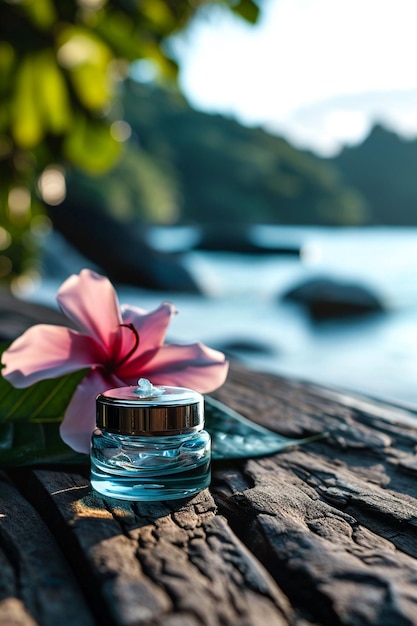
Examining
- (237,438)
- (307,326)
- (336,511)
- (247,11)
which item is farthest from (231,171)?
(336,511)

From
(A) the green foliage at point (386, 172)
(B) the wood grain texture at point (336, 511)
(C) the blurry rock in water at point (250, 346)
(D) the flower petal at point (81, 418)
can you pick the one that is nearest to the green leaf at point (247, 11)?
(B) the wood grain texture at point (336, 511)

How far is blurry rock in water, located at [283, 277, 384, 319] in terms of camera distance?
3.80 meters

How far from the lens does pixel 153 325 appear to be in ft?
1.63

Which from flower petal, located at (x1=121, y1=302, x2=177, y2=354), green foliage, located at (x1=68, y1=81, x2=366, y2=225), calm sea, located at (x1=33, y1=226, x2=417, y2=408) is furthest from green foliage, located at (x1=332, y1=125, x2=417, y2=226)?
flower petal, located at (x1=121, y1=302, x2=177, y2=354)

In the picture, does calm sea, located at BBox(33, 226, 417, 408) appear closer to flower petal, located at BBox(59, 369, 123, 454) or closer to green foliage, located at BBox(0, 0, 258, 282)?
flower petal, located at BBox(59, 369, 123, 454)

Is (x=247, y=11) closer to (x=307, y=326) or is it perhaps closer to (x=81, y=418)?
(x=81, y=418)

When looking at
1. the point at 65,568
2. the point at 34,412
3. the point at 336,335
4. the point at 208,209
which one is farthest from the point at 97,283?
the point at 208,209

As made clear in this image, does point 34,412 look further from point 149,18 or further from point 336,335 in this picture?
point 336,335

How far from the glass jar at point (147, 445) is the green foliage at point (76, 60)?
0.57 m

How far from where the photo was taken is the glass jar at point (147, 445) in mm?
400

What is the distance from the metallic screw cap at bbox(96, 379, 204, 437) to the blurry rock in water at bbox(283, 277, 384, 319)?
3.38 metres

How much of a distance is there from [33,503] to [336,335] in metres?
2.87

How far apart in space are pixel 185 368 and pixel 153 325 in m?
0.04

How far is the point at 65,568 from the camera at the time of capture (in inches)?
13.3
